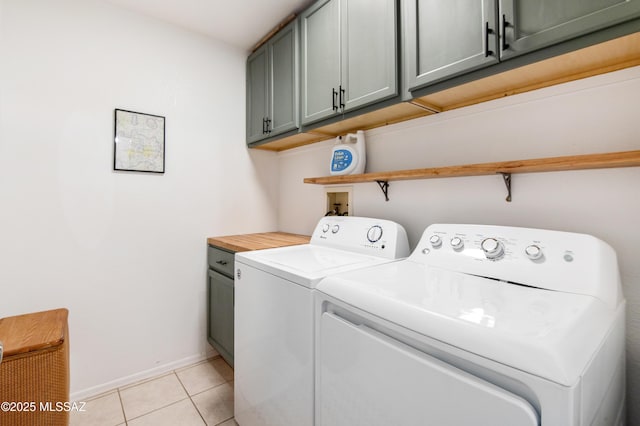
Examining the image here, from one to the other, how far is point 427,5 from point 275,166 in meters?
1.77

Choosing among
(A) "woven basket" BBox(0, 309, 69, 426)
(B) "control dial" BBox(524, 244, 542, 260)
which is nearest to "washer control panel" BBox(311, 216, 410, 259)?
(B) "control dial" BBox(524, 244, 542, 260)

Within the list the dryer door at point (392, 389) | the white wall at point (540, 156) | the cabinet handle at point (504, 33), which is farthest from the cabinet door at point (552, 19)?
the dryer door at point (392, 389)

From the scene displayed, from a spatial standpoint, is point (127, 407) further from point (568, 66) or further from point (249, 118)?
point (568, 66)

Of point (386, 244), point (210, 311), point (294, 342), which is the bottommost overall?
point (210, 311)

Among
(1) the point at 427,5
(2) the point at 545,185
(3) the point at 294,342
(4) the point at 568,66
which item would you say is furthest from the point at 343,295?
(1) the point at 427,5

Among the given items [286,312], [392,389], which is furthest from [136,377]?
[392,389]

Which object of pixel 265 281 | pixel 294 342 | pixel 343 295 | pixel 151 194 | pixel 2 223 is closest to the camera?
pixel 343 295

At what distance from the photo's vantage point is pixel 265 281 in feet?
4.22

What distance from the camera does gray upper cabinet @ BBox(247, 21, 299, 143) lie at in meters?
1.90

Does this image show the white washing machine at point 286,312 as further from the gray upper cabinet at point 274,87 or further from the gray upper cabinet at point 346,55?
the gray upper cabinet at point 274,87

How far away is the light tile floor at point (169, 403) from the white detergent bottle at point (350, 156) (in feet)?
5.16

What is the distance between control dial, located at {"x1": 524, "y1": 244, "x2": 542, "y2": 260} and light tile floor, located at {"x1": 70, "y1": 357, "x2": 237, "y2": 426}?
65.8 inches

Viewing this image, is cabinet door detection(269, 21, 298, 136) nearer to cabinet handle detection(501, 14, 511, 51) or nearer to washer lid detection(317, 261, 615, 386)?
cabinet handle detection(501, 14, 511, 51)

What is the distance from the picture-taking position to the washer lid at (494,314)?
1.75 feet
